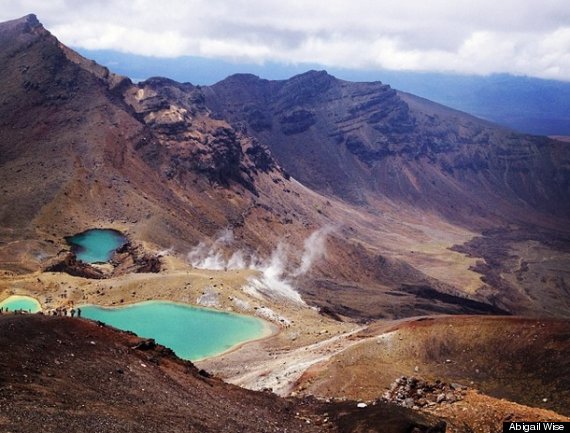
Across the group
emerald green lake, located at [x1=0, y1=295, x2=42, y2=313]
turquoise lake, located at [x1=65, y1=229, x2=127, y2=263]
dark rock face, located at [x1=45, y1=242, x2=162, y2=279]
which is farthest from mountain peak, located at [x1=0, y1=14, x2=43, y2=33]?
emerald green lake, located at [x1=0, y1=295, x2=42, y2=313]

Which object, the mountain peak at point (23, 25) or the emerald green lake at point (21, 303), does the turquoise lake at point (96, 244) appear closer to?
the emerald green lake at point (21, 303)

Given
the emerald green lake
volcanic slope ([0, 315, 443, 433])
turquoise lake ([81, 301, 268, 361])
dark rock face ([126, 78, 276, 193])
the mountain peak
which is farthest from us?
the mountain peak

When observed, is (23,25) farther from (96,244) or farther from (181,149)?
(96,244)

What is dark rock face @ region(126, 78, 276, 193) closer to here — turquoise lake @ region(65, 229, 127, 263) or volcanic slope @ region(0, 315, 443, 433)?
turquoise lake @ region(65, 229, 127, 263)

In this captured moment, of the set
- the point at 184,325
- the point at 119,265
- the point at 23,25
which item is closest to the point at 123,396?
the point at 184,325

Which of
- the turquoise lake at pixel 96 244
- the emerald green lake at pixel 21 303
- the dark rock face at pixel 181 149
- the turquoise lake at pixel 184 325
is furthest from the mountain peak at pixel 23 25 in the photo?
the turquoise lake at pixel 184 325

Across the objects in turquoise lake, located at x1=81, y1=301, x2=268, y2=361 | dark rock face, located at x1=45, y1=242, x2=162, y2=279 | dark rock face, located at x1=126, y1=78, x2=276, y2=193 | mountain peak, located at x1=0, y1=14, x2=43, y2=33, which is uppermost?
mountain peak, located at x1=0, y1=14, x2=43, y2=33

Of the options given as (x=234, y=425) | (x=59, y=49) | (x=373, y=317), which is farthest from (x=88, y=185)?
(x=234, y=425)
